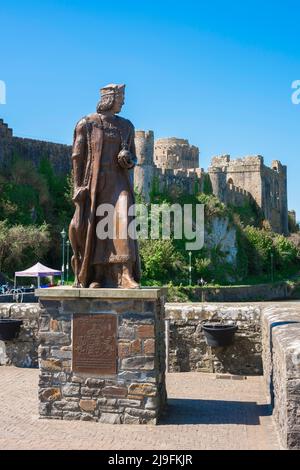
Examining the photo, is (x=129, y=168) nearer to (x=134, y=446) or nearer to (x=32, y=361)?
(x=134, y=446)

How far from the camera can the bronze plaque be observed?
737 cm

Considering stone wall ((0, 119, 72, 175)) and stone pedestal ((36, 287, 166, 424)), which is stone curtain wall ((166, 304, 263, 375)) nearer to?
stone pedestal ((36, 287, 166, 424))

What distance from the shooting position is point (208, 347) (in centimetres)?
1081

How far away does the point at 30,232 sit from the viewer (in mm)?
33312

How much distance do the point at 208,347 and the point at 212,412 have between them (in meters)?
2.98

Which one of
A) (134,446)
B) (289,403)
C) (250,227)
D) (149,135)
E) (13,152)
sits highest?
(149,135)

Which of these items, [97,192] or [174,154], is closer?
[97,192]

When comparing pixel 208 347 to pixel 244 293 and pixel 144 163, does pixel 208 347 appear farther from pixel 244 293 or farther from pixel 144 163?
pixel 144 163

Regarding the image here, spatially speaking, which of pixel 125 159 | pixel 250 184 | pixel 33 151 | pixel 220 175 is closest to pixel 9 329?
pixel 125 159

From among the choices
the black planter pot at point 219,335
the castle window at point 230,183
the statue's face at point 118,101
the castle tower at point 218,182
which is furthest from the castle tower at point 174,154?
the statue's face at point 118,101

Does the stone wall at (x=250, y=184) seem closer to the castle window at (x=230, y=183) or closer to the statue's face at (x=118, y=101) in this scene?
the castle window at (x=230, y=183)

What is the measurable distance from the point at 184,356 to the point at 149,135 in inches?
1519
